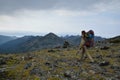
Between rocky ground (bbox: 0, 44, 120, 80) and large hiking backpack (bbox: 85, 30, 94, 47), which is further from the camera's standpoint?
large hiking backpack (bbox: 85, 30, 94, 47)

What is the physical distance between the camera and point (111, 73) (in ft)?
70.7

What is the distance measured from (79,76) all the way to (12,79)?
236 inches

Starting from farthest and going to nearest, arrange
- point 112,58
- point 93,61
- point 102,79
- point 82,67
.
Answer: point 112,58
point 93,61
point 82,67
point 102,79

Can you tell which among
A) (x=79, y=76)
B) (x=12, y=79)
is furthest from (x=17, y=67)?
(x=79, y=76)

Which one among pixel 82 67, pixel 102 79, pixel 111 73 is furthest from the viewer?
pixel 82 67

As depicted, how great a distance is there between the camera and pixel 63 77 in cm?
2038

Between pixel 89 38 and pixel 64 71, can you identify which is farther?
pixel 89 38

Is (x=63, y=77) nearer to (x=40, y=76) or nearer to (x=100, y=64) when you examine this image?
(x=40, y=76)

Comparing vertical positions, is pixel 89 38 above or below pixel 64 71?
above

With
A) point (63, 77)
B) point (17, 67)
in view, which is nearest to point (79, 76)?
point (63, 77)

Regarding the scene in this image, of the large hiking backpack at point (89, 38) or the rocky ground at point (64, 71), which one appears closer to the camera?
the rocky ground at point (64, 71)

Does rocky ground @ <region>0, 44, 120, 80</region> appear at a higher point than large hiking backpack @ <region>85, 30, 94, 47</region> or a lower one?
lower

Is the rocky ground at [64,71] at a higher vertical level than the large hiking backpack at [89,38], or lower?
lower

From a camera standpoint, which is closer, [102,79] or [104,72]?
[102,79]
